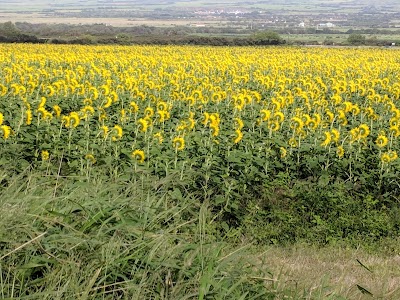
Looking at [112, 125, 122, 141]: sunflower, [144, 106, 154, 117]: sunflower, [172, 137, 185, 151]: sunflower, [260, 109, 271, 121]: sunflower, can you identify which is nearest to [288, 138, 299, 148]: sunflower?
[260, 109, 271, 121]: sunflower

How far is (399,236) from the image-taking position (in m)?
6.29

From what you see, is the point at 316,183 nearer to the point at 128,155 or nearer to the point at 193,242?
the point at 128,155

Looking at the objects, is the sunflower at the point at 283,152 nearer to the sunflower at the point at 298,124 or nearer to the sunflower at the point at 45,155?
the sunflower at the point at 298,124

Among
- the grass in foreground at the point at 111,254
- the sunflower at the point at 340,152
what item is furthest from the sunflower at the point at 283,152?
the grass in foreground at the point at 111,254

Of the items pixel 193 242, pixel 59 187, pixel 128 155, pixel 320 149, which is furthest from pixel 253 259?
pixel 320 149

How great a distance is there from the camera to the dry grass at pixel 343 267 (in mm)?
4285

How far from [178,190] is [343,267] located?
1.43 m

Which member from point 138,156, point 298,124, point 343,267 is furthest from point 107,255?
point 298,124

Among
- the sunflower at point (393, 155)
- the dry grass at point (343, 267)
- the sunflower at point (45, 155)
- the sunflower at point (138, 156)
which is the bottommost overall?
the dry grass at point (343, 267)

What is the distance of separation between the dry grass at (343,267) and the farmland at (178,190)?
0.18 meters

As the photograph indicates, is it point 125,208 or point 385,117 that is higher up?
point 125,208

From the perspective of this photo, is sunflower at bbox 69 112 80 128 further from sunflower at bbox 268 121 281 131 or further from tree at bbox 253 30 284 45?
tree at bbox 253 30 284 45

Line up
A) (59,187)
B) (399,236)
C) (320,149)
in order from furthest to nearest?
(320,149)
(399,236)
(59,187)

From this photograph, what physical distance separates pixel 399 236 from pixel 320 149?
137 cm
